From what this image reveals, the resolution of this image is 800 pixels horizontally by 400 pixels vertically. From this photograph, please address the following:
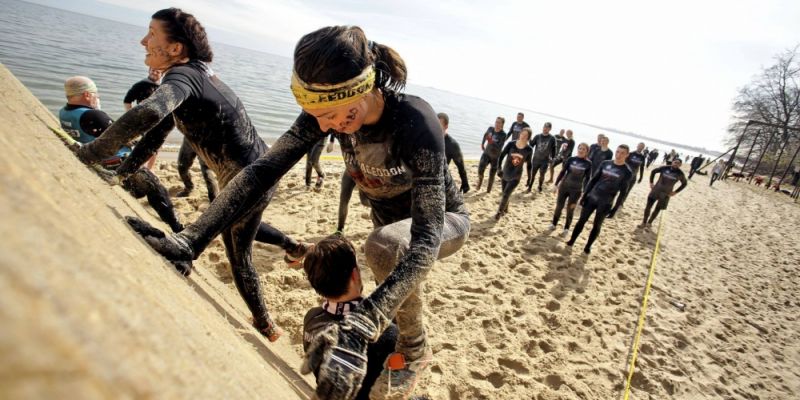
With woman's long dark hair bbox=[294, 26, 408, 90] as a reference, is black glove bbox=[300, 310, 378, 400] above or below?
below

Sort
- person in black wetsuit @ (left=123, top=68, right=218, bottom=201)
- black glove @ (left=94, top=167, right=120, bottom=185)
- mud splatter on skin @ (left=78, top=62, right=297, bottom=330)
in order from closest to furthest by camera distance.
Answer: mud splatter on skin @ (left=78, top=62, right=297, bottom=330), black glove @ (left=94, top=167, right=120, bottom=185), person in black wetsuit @ (left=123, top=68, right=218, bottom=201)

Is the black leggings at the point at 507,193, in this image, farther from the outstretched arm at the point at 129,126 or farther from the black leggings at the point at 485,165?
the outstretched arm at the point at 129,126

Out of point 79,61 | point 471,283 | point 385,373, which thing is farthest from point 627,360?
point 79,61

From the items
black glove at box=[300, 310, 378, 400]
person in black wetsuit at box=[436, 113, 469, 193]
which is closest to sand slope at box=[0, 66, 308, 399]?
black glove at box=[300, 310, 378, 400]

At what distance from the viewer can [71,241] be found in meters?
0.55

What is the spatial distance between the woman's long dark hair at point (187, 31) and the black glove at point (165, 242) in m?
1.41

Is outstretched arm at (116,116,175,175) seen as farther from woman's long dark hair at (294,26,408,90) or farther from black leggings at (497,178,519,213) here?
black leggings at (497,178,519,213)

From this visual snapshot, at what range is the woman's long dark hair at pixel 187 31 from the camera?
2264 millimetres

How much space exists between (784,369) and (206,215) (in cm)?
692

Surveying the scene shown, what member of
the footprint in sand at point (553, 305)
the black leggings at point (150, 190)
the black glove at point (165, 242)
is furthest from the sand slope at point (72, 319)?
the footprint in sand at point (553, 305)

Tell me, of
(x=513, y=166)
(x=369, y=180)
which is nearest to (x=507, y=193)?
(x=513, y=166)

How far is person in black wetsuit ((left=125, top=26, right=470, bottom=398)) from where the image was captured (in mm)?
1307

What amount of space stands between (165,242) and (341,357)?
0.92m

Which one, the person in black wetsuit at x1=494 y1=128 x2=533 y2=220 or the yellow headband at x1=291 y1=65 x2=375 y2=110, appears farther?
the person in black wetsuit at x1=494 y1=128 x2=533 y2=220
